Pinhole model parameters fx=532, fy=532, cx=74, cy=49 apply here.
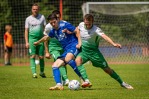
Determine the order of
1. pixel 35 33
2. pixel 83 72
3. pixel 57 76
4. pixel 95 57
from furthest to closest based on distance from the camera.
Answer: pixel 35 33 → pixel 95 57 → pixel 83 72 → pixel 57 76

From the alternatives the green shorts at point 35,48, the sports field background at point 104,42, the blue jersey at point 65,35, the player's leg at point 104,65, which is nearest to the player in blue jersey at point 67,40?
the blue jersey at point 65,35

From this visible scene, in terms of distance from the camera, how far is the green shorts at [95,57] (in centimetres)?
1166

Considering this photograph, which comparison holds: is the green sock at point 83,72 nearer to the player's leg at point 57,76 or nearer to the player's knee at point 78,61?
the player's knee at point 78,61

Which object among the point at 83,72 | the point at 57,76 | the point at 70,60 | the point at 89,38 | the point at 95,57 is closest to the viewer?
the point at 57,76

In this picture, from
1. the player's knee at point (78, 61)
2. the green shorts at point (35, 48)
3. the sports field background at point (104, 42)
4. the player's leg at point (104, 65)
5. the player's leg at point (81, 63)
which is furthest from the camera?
the sports field background at point (104, 42)

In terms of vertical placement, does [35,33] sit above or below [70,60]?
below

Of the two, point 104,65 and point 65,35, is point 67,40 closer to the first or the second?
point 65,35

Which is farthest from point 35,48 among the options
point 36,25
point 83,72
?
point 83,72

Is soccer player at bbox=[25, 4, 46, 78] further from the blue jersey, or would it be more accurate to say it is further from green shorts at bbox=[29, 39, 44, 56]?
the blue jersey

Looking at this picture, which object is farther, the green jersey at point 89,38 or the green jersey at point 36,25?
the green jersey at point 36,25

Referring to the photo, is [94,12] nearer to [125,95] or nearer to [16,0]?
[16,0]

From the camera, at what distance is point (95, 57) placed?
1177 cm

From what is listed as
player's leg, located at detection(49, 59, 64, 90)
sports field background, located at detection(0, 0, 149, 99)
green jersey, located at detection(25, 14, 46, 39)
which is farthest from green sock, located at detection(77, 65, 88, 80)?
green jersey, located at detection(25, 14, 46, 39)

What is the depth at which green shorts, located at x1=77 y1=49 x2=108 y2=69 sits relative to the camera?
11664 mm
